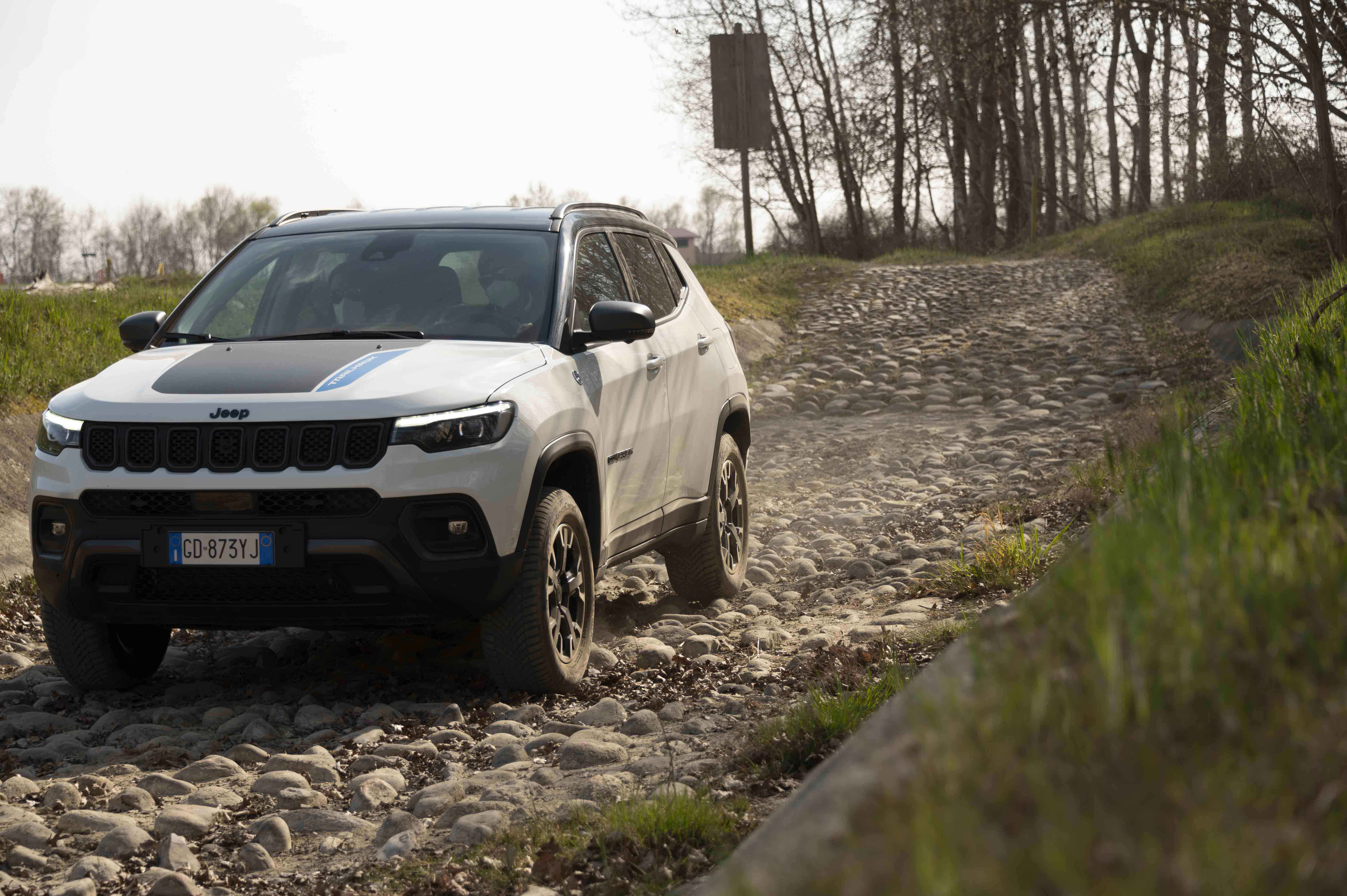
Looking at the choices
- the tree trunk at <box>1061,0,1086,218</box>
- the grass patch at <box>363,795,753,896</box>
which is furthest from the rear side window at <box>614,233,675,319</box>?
the tree trunk at <box>1061,0,1086,218</box>

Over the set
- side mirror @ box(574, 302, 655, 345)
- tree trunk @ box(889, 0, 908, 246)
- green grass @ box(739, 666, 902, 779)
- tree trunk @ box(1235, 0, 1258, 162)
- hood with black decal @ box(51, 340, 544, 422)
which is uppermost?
tree trunk @ box(889, 0, 908, 246)

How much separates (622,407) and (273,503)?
5.86 ft

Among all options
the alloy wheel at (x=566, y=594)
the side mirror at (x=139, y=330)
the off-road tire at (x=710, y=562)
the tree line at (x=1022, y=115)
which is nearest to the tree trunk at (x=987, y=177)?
the tree line at (x=1022, y=115)

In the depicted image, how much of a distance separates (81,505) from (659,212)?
88829mm

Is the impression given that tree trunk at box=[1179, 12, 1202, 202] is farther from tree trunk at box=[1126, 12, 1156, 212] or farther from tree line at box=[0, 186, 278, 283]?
tree line at box=[0, 186, 278, 283]

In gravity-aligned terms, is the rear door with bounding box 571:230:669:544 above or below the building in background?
below

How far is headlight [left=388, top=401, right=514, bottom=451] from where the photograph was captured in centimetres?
484

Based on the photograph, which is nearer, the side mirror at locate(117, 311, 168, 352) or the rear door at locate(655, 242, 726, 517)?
the side mirror at locate(117, 311, 168, 352)

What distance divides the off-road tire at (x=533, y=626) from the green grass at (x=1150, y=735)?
2.92 m

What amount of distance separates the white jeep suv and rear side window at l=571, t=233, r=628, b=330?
2 cm

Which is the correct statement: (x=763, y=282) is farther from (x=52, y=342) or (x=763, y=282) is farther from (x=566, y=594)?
(x=566, y=594)

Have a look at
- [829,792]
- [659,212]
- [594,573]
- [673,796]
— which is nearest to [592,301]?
[594,573]

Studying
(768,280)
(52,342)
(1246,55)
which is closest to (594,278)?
(52,342)

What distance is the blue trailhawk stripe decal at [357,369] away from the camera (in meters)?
4.96
